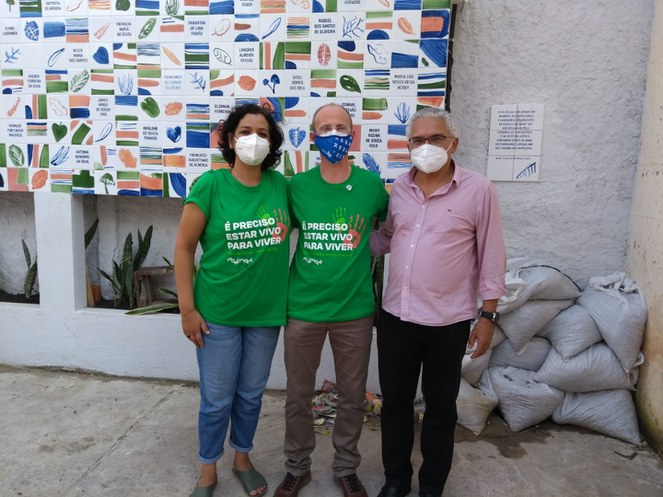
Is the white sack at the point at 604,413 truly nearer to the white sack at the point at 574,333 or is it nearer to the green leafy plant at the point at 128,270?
the white sack at the point at 574,333

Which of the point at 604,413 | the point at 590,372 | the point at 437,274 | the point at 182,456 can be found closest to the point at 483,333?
the point at 437,274

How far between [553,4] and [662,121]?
1060 mm

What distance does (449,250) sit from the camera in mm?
2254

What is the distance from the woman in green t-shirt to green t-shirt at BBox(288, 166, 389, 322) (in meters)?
0.09

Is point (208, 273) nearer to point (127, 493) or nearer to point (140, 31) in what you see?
point (127, 493)

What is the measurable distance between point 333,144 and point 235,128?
475mm

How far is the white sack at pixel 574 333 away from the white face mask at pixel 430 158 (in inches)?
65.1

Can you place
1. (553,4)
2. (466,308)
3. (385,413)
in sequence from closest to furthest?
(466,308)
(385,413)
(553,4)

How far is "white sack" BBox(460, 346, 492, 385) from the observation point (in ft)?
10.8

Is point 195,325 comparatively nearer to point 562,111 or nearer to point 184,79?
point 184,79

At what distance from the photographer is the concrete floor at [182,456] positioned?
270 cm

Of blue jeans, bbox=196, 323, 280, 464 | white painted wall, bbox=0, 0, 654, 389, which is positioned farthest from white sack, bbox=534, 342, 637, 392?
blue jeans, bbox=196, 323, 280, 464

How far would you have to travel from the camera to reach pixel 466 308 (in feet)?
7.60

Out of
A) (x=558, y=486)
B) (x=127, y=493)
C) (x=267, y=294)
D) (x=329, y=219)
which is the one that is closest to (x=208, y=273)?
(x=267, y=294)
